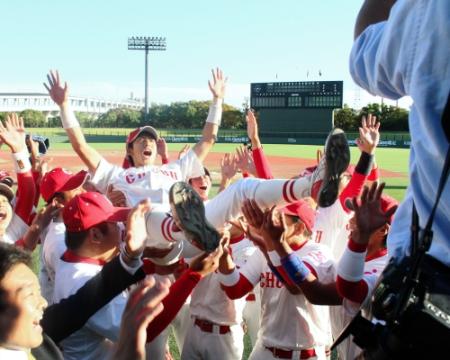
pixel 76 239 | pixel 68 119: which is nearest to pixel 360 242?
pixel 76 239

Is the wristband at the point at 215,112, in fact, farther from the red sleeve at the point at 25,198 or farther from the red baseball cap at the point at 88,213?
the red baseball cap at the point at 88,213

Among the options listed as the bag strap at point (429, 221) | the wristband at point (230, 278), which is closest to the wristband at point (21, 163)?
the wristband at point (230, 278)

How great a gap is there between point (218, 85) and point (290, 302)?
281 centimetres

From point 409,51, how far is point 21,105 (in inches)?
3600

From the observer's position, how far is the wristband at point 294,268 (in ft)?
8.49

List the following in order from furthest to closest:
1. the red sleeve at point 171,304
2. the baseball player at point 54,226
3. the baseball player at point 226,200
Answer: the baseball player at point 54,226 → the baseball player at point 226,200 → the red sleeve at point 171,304

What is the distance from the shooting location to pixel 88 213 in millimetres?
2766

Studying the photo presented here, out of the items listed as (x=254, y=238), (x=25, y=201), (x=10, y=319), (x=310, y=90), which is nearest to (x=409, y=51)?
(x=10, y=319)

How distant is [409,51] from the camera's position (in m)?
1.06

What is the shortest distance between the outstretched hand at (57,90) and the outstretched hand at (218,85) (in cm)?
141

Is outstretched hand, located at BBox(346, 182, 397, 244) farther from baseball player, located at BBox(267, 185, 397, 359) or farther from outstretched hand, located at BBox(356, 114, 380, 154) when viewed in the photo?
outstretched hand, located at BBox(356, 114, 380, 154)

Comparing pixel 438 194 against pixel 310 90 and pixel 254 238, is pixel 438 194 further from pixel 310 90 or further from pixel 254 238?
pixel 310 90

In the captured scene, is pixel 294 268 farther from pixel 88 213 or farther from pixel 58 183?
pixel 58 183

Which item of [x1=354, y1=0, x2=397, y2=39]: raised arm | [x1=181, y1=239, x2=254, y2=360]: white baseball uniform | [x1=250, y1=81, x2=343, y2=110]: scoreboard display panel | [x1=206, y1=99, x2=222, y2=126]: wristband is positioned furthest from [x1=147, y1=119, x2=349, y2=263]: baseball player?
[x1=250, y1=81, x2=343, y2=110]: scoreboard display panel
